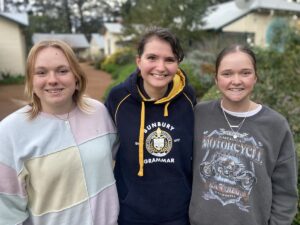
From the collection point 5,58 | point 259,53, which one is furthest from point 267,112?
point 5,58

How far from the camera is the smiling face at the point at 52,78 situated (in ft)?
7.07

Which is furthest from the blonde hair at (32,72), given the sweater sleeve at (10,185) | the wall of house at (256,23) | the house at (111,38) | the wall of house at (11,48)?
the house at (111,38)

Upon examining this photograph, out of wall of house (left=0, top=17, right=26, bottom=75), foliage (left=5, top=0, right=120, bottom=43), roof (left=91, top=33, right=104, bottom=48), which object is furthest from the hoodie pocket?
foliage (left=5, top=0, right=120, bottom=43)

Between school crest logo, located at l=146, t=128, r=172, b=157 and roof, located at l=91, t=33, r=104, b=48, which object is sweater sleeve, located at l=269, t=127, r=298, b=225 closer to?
school crest logo, located at l=146, t=128, r=172, b=157

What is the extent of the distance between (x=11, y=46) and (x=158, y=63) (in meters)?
23.9

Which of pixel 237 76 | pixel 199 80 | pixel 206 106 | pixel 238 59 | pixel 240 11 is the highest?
pixel 240 11

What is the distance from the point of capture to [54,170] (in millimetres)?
2160

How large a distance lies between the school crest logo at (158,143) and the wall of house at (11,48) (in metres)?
23.8

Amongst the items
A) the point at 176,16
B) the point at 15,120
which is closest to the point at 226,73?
the point at 15,120

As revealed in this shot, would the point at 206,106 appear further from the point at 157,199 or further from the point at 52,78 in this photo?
the point at 52,78

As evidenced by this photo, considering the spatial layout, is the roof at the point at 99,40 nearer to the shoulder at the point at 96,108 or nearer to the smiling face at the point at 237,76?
the shoulder at the point at 96,108

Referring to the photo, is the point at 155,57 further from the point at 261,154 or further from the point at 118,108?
the point at 261,154

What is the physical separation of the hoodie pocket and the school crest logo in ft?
0.70

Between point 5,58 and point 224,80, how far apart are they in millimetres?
24258
